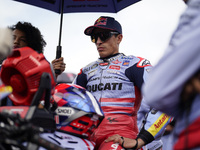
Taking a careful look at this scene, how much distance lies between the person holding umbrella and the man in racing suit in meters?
0.56

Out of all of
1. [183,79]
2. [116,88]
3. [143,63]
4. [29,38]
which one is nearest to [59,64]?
[29,38]

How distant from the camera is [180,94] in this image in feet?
3.83

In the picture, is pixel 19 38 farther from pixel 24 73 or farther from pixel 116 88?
pixel 24 73

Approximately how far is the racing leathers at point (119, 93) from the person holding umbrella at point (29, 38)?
657 mm

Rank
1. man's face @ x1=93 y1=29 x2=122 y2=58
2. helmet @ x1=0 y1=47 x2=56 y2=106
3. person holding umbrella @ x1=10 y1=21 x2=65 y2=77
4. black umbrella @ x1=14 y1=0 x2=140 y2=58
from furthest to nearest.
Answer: black umbrella @ x1=14 y1=0 x2=140 y2=58 < man's face @ x1=93 y1=29 x2=122 y2=58 < person holding umbrella @ x1=10 y1=21 x2=65 y2=77 < helmet @ x1=0 y1=47 x2=56 y2=106

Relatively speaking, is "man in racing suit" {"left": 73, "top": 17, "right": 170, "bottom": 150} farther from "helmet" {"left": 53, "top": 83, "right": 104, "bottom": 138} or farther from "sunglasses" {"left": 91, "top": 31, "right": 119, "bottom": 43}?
"helmet" {"left": 53, "top": 83, "right": 104, "bottom": 138}

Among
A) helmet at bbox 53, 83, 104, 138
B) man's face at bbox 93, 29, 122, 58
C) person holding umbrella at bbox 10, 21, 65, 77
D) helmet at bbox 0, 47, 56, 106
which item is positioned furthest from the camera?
man's face at bbox 93, 29, 122, 58

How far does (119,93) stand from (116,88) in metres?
0.07

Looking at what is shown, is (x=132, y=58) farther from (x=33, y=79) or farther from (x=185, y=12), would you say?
(x=185, y=12)

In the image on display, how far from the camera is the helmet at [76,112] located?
81.2 inches

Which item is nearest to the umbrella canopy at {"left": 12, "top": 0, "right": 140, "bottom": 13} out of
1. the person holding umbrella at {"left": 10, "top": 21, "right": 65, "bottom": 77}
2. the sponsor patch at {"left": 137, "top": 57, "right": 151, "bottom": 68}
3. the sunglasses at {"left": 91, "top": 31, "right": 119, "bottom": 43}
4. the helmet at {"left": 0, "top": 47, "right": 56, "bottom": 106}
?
the person holding umbrella at {"left": 10, "top": 21, "right": 65, "bottom": 77}

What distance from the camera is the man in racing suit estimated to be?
2873 millimetres

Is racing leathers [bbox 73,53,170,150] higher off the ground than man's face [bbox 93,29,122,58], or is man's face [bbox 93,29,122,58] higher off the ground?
man's face [bbox 93,29,122,58]

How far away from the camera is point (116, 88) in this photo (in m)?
3.02
